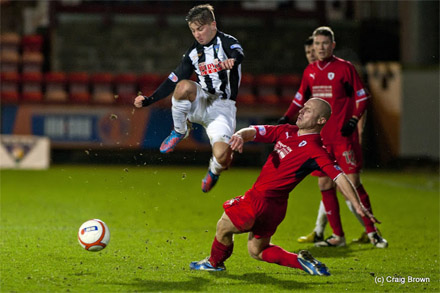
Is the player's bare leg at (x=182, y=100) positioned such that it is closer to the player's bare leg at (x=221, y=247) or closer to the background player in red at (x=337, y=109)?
the background player in red at (x=337, y=109)

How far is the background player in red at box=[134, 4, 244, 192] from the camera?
5191mm

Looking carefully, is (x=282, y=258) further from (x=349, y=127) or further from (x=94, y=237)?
(x=349, y=127)

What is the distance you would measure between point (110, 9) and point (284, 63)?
4.83m

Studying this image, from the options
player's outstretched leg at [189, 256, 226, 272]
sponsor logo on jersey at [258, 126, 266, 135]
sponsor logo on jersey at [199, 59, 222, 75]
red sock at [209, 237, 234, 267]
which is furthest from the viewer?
sponsor logo on jersey at [199, 59, 222, 75]

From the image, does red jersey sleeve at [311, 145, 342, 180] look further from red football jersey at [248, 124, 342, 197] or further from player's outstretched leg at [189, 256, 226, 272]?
player's outstretched leg at [189, 256, 226, 272]

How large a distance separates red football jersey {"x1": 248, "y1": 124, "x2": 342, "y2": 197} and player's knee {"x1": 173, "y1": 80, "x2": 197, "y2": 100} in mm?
1121

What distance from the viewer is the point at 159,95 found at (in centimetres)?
539

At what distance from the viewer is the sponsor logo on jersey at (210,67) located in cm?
524

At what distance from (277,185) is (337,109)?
199 centimetres

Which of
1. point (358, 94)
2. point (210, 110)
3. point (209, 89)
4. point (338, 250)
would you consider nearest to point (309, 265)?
point (338, 250)

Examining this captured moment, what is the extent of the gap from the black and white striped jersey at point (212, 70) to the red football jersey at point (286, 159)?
102 centimetres

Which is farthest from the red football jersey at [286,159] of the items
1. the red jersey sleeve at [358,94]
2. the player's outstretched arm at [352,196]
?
the red jersey sleeve at [358,94]

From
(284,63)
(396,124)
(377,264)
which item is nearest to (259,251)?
(377,264)

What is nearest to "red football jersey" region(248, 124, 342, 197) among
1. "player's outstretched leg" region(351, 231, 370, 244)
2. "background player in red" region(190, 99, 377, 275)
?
"background player in red" region(190, 99, 377, 275)
